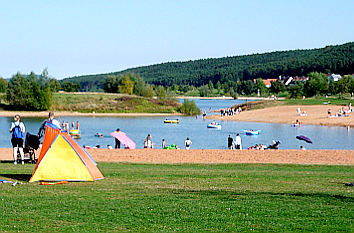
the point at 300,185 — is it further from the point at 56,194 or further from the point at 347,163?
the point at 347,163

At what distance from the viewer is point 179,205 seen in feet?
35.3

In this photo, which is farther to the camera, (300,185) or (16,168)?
(16,168)

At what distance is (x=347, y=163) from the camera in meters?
23.2

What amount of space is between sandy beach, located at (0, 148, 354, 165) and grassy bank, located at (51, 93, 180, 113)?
76.9m

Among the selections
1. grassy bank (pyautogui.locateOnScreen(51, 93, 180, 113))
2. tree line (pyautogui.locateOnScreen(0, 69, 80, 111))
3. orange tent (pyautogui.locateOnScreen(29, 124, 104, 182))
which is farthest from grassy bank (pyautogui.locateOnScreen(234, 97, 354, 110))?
orange tent (pyautogui.locateOnScreen(29, 124, 104, 182))

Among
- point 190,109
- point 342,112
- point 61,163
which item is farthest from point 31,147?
point 190,109

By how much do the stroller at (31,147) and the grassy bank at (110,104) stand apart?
270 ft

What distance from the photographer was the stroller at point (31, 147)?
1812 centimetres

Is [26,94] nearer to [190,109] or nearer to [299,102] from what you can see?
[190,109]

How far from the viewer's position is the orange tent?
1375 cm

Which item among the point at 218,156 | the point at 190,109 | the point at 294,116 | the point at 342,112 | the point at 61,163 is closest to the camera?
the point at 61,163

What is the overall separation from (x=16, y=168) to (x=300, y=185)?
8.54 meters

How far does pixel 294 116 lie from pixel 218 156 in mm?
55930

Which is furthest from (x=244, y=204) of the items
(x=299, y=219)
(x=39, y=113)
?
(x=39, y=113)
